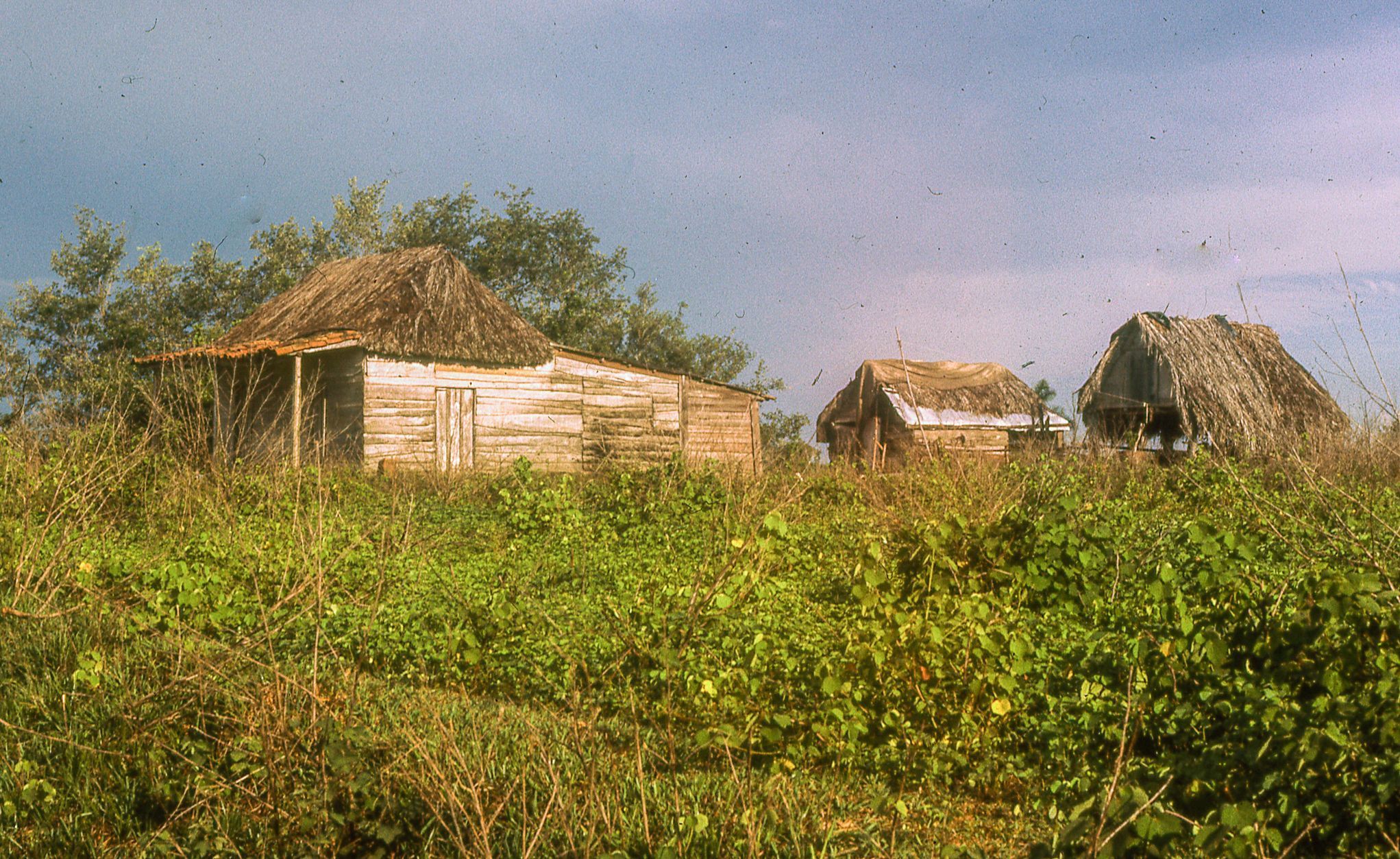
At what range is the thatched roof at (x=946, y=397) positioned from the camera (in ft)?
76.9

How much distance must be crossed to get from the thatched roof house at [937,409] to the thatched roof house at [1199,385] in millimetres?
2595

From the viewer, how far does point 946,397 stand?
23828 millimetres

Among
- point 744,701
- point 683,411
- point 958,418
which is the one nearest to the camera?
point 744,701

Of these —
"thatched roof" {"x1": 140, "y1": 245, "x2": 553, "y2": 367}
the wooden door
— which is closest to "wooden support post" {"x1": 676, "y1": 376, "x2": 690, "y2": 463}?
"thatched roof" {"x1": 140, "y1": 245, "x2": 553, "y2": 367}

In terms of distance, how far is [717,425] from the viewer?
20.8 m

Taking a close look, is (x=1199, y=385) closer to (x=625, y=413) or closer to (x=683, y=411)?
(x=683, y=411)

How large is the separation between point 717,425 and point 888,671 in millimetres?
16383

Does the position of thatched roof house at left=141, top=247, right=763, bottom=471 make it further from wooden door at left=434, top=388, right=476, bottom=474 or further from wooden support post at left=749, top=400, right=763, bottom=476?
wooden support post at left=749, top=400, right=763, bottom=476

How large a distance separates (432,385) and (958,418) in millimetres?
12466

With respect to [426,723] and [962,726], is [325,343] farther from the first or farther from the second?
[962,726]

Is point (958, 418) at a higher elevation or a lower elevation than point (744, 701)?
higher

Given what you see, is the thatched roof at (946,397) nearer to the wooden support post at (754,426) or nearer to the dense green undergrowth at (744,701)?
the wooden support post at (754,426)

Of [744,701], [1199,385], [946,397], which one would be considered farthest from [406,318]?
[1199,385]

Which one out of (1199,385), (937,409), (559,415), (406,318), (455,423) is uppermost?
(406,318)
